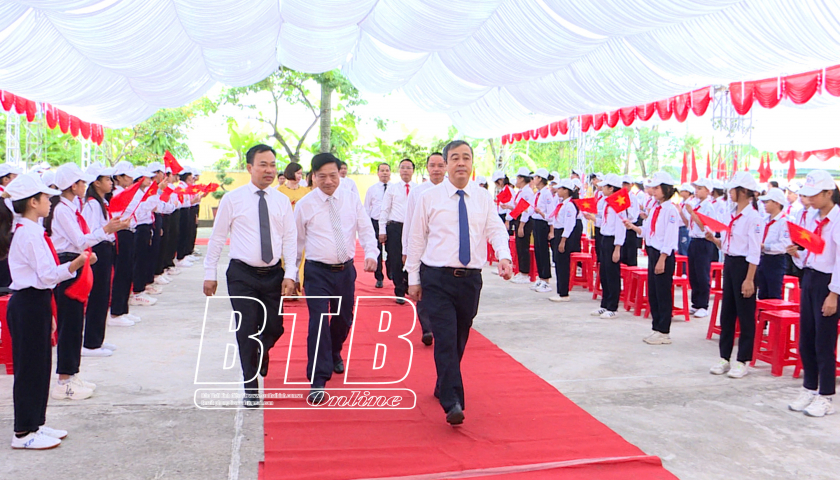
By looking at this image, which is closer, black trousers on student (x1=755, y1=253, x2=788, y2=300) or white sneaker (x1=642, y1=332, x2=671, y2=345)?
white sneaker (x1=642, y1=332, x2=671, y2=345)

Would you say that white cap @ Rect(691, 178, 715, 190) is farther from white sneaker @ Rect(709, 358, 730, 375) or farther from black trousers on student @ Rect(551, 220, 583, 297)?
white sneaker @ Rect(709, 358, 730, 375)

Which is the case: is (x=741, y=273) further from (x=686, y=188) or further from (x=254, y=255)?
(x=254, y=255)

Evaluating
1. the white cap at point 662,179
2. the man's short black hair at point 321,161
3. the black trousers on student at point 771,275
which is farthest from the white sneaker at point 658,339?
the man's short black hair at point 321,161

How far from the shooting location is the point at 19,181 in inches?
143

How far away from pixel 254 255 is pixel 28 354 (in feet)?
4.37

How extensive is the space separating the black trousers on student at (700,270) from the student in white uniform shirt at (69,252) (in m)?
6.47

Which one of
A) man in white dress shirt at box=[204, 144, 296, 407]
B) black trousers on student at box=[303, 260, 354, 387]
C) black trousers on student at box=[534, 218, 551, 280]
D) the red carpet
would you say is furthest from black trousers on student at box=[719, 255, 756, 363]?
black trousers on student at box=[534, 218, 551, 280]

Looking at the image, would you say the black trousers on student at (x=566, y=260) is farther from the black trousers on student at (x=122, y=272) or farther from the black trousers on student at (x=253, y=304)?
the black trousers on student at (x=253, y=304)

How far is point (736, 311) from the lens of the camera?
5395 millimetres

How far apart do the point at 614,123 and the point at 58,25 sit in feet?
30.4

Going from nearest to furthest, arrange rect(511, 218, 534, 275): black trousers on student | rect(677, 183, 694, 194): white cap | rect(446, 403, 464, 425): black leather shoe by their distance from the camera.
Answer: rect(446, 403, 464, 425): black leather shoe
rect(677, 183, 694, 194): white cap
rect(511, 218, 534, 275): black trousers on student

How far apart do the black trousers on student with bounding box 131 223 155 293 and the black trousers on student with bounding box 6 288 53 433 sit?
14.6 ft

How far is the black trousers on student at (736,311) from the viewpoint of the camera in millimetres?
→ 5273

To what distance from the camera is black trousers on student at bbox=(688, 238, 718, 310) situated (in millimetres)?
8117
